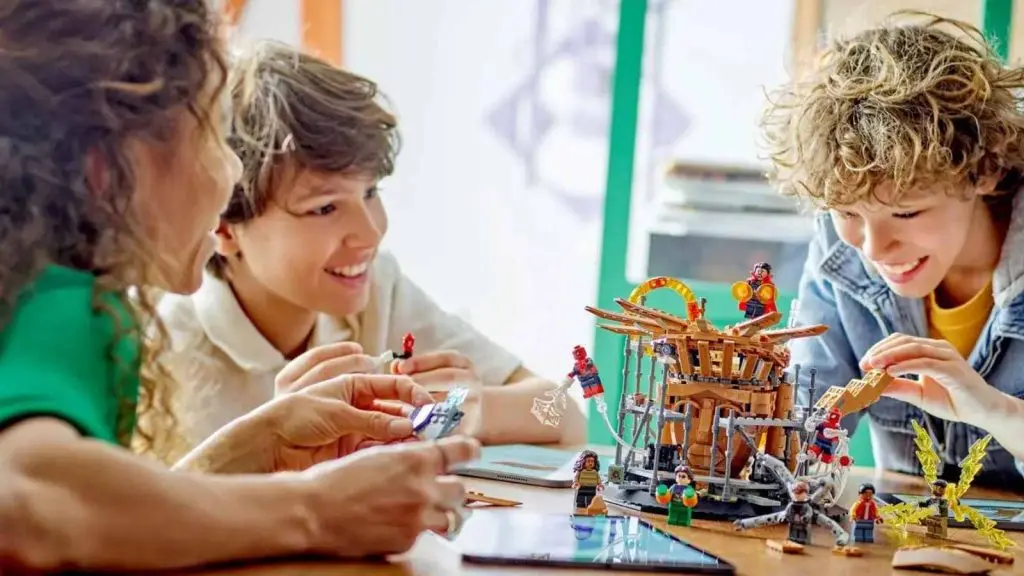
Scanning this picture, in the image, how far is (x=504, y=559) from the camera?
2.78ft

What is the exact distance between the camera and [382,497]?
2.68 feet

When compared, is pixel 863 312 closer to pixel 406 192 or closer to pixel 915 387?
pixel 915 387

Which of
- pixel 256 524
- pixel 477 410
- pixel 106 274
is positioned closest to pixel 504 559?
pixel 256 524

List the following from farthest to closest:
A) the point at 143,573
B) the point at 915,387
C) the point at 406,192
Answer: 1. the point at 406,192
2. the point at 915,387
3. the point at 143,573

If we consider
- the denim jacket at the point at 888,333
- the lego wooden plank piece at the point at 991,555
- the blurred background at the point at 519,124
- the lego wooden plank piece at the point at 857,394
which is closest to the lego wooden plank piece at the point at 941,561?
the lego wooden plank piece at the point at 991,555

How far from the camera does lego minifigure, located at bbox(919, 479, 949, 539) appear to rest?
1.07m

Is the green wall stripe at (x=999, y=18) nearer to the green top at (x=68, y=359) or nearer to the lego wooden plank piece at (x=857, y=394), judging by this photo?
the lego wooden plank piece at (x=857, y=394)

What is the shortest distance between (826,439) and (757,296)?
0.15 m

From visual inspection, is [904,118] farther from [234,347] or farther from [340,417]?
[234,347]

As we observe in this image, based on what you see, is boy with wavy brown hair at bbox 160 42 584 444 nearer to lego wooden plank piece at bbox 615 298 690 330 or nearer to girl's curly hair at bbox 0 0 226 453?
lego wooden plank piece at bbox 615 298 690 330

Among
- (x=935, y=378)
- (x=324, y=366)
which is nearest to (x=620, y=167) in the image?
(x=935, y=378)

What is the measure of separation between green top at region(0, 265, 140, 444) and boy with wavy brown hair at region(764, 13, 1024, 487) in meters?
0.88

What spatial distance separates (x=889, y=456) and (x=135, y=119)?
1.21 m

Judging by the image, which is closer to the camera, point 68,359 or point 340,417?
point 68,359
